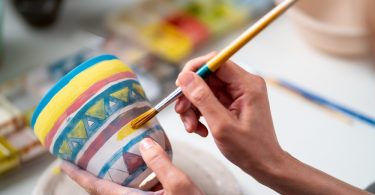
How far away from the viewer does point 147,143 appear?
1.52 ft

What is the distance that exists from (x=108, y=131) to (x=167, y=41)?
0.33 m

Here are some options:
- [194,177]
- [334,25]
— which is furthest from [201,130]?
[334,25]

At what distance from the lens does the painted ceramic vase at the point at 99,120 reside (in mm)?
458

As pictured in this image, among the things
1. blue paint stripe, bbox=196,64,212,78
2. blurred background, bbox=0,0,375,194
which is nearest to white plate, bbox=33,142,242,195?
blurred background, bbox=0,0,375,194

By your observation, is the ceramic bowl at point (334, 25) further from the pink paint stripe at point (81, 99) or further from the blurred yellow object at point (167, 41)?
the pink paint stripe at point (81, 99)

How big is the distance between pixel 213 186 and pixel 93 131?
0.52 ft

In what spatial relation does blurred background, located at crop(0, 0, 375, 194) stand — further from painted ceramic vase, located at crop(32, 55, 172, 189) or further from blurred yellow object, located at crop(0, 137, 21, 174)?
painted ceramic vase, located at crop(32, 55, 172, 189)

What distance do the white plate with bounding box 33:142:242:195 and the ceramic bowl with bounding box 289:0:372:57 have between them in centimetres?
27

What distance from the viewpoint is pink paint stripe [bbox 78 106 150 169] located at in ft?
1.53

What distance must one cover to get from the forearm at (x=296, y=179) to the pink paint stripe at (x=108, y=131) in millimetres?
122

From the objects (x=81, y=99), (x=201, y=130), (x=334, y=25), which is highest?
(x=81, y=99)

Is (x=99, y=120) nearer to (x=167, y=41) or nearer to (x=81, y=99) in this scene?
(x=81, y=99)

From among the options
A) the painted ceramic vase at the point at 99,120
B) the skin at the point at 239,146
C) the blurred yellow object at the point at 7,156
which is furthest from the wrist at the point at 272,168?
the blurred yellow object at the point at 7,156

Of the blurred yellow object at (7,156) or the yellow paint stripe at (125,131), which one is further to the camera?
the blurred yellow object at (7,156)
